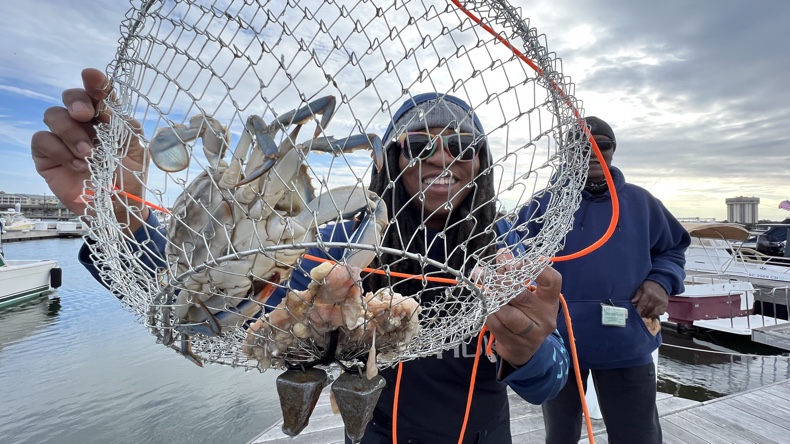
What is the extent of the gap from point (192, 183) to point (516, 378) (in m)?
0.99

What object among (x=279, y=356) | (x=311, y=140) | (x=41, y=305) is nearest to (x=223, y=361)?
(x=279, y=356)

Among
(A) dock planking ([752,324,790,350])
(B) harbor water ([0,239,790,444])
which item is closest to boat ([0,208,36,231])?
(B) harbor water ([0,239,790,444])

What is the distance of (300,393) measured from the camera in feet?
2.37

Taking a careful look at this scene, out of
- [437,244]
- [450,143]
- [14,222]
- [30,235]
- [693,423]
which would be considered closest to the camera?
[450,143]

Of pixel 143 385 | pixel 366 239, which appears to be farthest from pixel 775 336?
pixel 143 385

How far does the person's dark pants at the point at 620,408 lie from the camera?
6.65ft

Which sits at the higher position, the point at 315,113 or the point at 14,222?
the point at 14,222

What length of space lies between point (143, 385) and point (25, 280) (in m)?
8.37

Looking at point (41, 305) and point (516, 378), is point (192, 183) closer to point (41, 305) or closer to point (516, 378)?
point (516, 378)

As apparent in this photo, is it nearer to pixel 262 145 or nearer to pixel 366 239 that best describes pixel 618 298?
pixel 366 239

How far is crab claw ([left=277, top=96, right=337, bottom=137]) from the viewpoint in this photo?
765mm

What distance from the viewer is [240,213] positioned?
84cm

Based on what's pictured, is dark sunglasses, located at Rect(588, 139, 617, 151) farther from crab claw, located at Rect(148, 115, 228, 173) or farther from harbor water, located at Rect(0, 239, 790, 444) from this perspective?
harbor water, located at Rect(0, 239, 790, 444)

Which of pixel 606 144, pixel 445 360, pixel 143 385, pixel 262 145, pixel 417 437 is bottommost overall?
pixel 143 385
